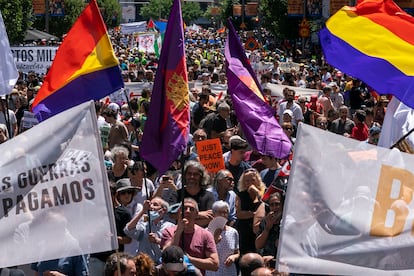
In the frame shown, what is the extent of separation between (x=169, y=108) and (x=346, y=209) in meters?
3.08

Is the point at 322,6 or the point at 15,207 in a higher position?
the point at 15,207

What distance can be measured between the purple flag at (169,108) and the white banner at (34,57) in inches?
556

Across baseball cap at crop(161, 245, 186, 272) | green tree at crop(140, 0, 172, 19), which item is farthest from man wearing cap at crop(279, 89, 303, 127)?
green tree at crop(140, 0, 172, 19)

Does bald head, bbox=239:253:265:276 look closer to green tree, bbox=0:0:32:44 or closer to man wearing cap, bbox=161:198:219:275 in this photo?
man wearing cap, bbox=161:198:219:275

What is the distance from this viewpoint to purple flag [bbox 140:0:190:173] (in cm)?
934

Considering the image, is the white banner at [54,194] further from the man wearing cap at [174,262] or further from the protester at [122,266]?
the man wearing cap at [174,262]

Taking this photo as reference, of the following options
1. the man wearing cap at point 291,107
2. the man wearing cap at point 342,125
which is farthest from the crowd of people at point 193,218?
the man wearing cap at point 291,107

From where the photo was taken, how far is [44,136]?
6945 millimetres

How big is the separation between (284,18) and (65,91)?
53.0m

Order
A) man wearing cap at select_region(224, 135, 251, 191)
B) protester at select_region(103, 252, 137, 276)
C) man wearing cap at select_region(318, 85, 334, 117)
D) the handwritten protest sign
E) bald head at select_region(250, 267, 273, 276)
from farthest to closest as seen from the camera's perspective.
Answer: man wearing cap at select_region(318, 85, 334, 117) → the handwritten protest sign → man wearing cap at select_region(224, 135, 251, 191) → protester at select_region(103, 252, 137, 276) → bald head at select_region(250, 267, 273, 276)

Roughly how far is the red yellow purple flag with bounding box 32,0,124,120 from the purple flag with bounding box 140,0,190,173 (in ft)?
2.13

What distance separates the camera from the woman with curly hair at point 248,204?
9734 mm

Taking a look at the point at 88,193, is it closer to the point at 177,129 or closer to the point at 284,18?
the point at 177,129

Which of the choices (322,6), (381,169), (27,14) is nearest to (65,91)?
(381,169)
